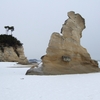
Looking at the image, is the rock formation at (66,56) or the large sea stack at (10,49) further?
the large sea stack at (10,49)

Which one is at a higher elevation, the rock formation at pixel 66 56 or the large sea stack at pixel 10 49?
the large sea stack at pixel 10 49

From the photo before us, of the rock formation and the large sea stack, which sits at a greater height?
the large sea stack

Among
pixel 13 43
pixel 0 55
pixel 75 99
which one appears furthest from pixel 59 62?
pixel 13 43

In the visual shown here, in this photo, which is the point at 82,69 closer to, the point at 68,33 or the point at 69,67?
the point at 69,67

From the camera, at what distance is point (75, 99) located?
514cm

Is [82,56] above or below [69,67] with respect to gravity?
above

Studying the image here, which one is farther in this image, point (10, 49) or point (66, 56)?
point (10, 49)

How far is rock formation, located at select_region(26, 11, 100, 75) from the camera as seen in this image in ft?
41.4

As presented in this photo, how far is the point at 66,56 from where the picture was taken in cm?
1312

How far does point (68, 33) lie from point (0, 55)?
1436 inches

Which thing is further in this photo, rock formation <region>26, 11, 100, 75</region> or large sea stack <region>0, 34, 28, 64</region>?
large sea stack <region>0, 34, 28, 64</region>

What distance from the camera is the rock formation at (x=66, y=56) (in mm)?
12633

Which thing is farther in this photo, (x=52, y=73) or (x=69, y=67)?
(x=69, y=67)

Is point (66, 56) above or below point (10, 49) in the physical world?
below
